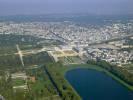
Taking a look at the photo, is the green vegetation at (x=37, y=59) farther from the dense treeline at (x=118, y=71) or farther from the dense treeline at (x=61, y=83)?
the dense treeline at (x=118, y=71)

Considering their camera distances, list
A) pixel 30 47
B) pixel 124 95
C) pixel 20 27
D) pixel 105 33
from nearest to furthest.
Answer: pixel 124 95 < pixel 30 47 < pixel 105 33 < pixel 20 27

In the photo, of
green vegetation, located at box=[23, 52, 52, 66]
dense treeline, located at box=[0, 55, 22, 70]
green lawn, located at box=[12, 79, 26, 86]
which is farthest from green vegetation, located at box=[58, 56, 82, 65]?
green lawn, located at box=[12, 79, 26, 86]

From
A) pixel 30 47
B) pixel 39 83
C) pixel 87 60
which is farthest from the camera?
pixel 30 47

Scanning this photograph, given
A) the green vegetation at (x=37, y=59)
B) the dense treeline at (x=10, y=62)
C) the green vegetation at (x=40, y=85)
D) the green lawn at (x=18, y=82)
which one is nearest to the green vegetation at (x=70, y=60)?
the green vegetation at (x=37, y=59)

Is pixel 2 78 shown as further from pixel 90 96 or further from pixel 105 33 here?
pixel 105 33

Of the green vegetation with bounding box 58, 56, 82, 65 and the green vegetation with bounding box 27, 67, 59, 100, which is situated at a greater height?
the green vegetation with bounding box 58, 56, 82, 65

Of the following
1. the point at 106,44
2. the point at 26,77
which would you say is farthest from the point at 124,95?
the point at 106,44

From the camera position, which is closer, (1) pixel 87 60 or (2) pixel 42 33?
(1) pixel 87 60

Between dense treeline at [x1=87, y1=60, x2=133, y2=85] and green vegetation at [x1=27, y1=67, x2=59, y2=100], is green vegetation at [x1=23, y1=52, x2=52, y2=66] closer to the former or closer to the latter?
green vegetation at [x1=27, y1=67, x2=59, y2=100]
